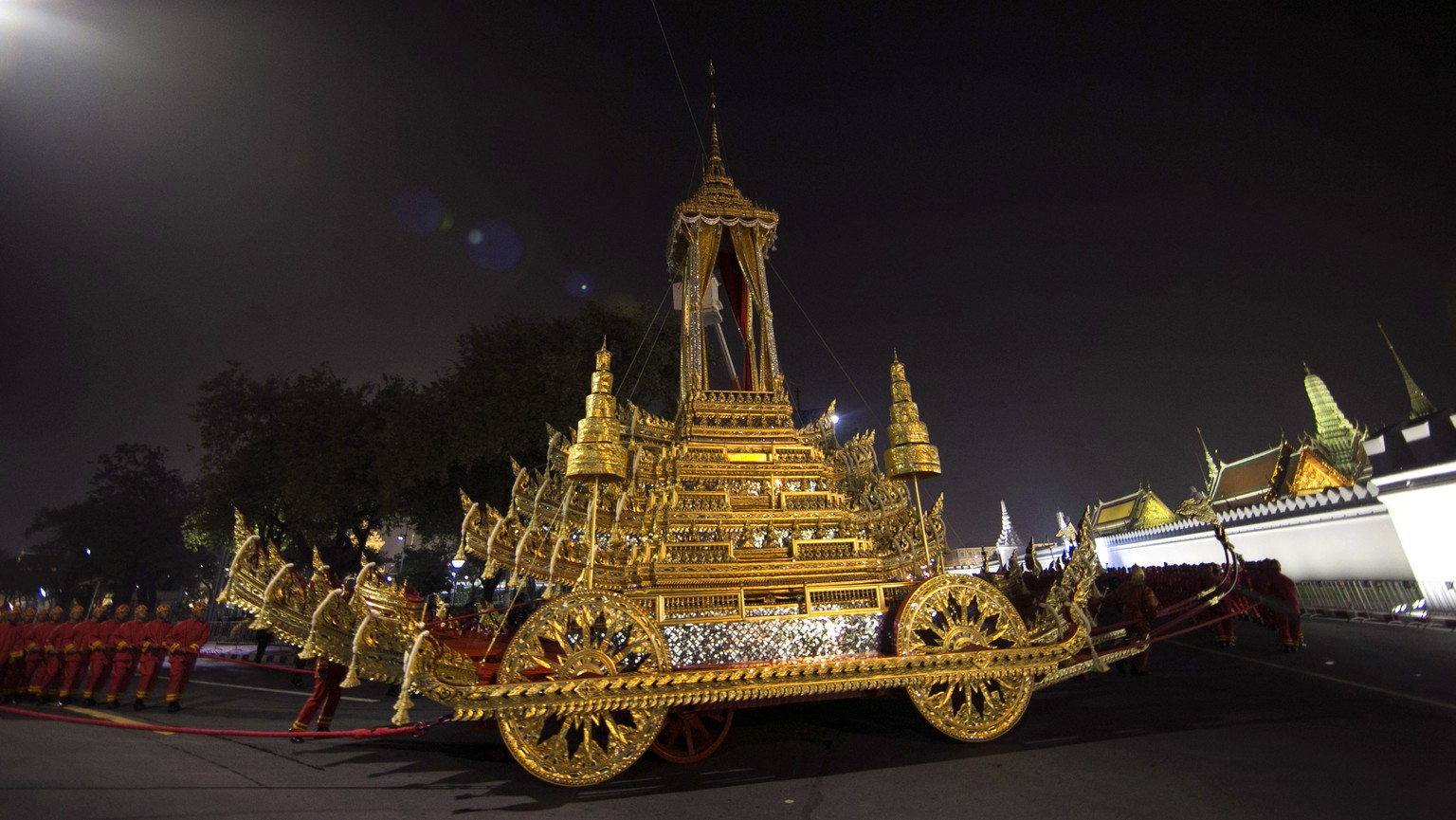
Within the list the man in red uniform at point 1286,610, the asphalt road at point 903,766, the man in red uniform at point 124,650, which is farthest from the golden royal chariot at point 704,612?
the man in red uniform at point 124,650

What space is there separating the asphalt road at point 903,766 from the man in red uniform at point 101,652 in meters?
1.36

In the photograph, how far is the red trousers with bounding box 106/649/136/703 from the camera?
757cm

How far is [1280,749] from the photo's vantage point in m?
3.95

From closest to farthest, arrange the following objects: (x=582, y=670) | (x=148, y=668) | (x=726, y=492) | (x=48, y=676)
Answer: (x=582, y=670), (x=726, y=492), (x=148, y=668), (x=48, y=676)

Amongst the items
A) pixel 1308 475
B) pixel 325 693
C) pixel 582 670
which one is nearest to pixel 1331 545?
pixel 1308 475

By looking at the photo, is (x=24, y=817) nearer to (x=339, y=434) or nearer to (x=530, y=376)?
(x=530, y=376)

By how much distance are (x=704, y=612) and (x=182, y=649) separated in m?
7.90

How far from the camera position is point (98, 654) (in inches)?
309

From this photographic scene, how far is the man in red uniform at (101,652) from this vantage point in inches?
303

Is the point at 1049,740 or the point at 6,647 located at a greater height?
the point at 6,647

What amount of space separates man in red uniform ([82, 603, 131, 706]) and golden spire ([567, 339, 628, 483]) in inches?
328

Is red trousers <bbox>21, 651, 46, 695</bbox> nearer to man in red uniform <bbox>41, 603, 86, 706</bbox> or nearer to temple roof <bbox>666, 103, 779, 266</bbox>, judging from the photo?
man in red uniform <bbox>41, 603, 86, 706</bbox>

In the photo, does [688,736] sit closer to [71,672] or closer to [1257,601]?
[1257,601]

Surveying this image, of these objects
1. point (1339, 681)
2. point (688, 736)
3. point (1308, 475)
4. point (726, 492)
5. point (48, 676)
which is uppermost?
point (1308, 475)
